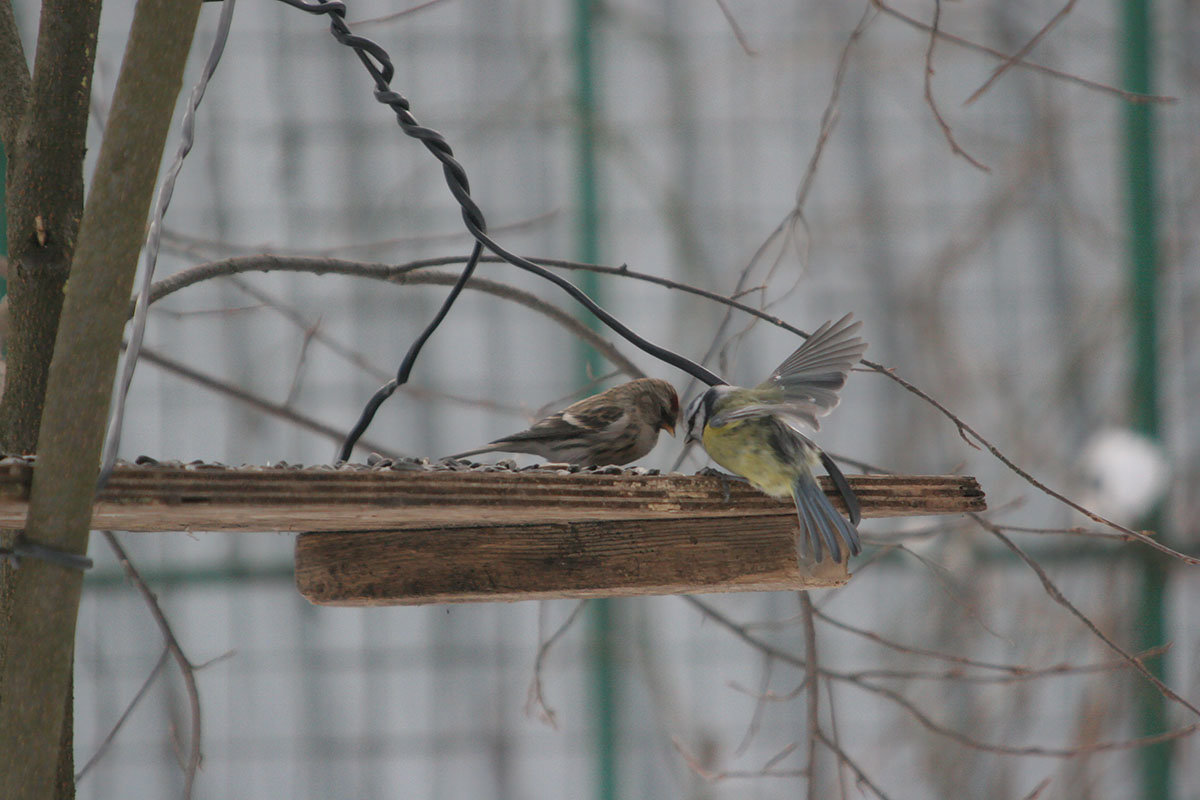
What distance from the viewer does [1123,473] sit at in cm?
470

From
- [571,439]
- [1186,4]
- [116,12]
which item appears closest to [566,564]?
[571,439]

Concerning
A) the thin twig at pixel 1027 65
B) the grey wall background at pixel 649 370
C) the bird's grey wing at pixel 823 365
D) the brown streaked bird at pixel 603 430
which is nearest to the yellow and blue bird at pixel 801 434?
the bird's grey wing at pixel 823 365

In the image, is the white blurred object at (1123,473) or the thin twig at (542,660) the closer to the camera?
the thin twig at (542,660)

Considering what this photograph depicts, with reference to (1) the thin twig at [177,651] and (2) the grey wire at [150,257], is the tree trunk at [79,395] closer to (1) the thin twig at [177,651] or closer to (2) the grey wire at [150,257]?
(2) the grey wire at [150,257]

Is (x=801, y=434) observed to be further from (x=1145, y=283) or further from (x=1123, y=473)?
(x=1145, y=283)

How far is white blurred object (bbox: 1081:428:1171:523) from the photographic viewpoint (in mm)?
4613

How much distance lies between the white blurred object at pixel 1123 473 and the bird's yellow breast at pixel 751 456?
2938 millimetres

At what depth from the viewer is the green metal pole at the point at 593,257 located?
14.6 ft

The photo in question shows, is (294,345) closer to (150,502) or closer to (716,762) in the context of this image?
(716,762)

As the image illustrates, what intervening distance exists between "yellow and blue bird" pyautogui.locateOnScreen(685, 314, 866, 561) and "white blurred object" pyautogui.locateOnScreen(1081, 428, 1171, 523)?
2965mm

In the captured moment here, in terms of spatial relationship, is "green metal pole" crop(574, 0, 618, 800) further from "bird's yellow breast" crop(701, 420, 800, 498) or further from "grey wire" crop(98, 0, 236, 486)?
"grey wire" crop(98, 0, 236, 486)

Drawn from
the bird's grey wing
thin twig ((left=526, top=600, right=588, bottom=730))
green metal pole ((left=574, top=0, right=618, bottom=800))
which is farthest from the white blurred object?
the bird's grey wing

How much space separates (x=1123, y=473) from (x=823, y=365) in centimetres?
330

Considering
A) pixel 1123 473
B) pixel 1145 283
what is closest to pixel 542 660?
pixel 1123 473
